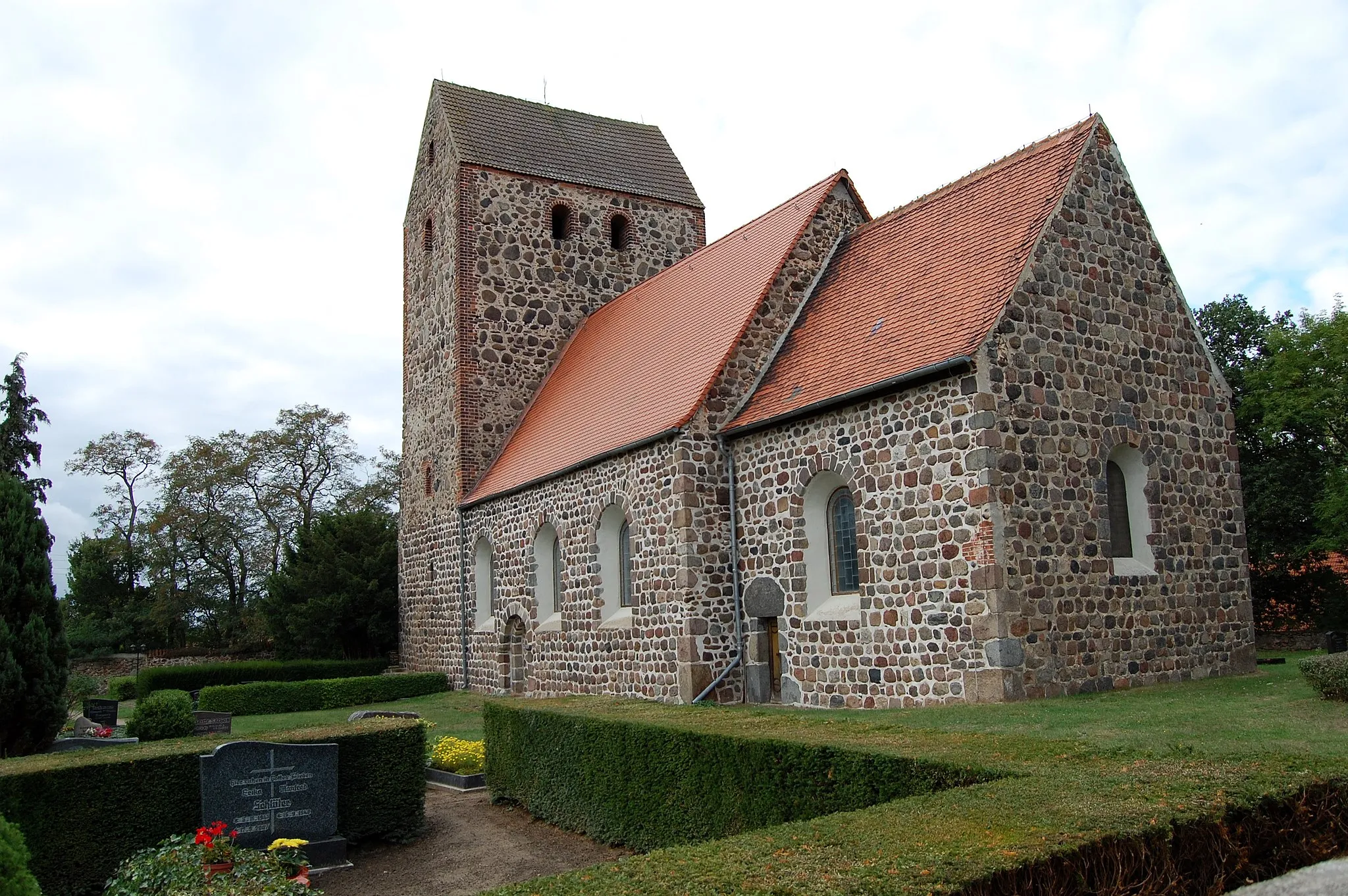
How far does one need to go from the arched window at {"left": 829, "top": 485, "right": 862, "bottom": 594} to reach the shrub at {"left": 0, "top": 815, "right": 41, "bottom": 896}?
1072 cm

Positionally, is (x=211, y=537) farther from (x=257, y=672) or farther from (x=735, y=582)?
(x=735, y=582)

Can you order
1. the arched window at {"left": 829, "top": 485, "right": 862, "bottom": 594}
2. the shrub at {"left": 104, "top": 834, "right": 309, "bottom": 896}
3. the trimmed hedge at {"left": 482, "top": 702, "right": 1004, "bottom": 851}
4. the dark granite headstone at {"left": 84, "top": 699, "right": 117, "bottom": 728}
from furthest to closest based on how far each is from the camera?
1. the dark granite headstone at {"left": 84, "top": 699, "right": 117, "bottom": 728}
2. the arched window at {"left": 829, "top": 485, "right": 862, "bottom": 594}
3. the shrub at {"left": 104, "top": 834, "right": 309, "bottom": 896}
4. the trimmed hedge at {"left": 482, "top": 702, "right": 1004, "bottom": 851}

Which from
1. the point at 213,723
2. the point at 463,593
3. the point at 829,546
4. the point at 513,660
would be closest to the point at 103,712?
the point at 213,723

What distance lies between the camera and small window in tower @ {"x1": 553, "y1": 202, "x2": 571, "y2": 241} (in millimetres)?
25203

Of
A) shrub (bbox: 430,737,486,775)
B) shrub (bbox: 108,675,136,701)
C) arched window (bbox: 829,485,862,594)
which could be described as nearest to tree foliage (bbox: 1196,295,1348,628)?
arched window (bbox: 829,485,862,594)

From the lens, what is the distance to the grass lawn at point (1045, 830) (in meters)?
3.99

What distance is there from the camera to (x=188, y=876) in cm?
732

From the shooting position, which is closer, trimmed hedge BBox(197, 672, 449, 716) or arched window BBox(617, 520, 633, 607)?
arched window BBox(617, 520, 633, 607)

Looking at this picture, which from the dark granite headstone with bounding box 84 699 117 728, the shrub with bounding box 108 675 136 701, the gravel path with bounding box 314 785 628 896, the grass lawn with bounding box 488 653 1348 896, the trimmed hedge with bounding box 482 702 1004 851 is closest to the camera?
the grass lawn with bounding box 488 653 1348 896

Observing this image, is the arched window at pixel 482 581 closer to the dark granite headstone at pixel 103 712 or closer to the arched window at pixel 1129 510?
the dark granite headstone at pixel 103 712

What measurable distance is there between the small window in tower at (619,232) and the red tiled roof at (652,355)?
2.42 meters

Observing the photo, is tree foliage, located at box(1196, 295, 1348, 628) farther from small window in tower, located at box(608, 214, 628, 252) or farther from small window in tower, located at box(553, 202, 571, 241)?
small window in tower, located at box(553, 202, 571, 241)

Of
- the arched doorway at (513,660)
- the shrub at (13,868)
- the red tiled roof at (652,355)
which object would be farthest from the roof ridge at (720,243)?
the shrub at (13,868)

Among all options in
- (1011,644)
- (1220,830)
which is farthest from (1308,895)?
(1011,644)
